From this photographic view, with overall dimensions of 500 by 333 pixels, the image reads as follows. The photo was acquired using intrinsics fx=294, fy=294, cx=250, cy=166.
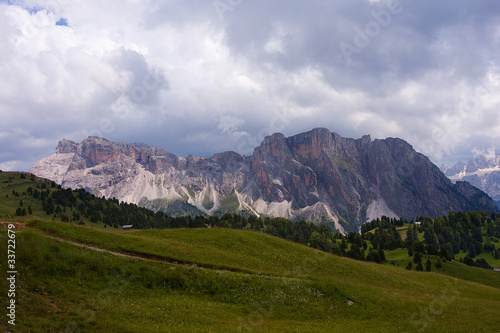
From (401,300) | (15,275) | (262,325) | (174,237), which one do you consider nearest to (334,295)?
(401,300)

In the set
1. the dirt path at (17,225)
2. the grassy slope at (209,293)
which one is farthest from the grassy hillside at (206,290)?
the dirt path at (17,225)

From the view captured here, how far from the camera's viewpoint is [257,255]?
152ft

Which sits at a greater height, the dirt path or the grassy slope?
the dirt path

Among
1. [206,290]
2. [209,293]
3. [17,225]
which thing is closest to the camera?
[209,293]

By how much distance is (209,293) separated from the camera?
104 ft

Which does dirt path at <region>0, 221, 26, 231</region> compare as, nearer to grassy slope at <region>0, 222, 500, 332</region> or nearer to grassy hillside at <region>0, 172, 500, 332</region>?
grassy hillside at <region>0, 172, 500, 332</region>

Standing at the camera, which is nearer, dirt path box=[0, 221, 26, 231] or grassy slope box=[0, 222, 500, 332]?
grassy slope box=[0, 222, 500, 332]

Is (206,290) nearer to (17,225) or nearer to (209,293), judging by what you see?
(209,293)

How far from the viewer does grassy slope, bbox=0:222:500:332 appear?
2352 centimetres

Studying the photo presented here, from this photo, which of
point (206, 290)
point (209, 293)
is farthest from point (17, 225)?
point (209, 293)

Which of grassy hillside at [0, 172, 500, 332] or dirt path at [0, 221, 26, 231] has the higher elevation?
dirt path at [0, 221, 26, 231]

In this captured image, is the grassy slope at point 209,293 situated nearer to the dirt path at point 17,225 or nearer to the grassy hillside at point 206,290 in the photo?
the grassy hillside at point 206,290

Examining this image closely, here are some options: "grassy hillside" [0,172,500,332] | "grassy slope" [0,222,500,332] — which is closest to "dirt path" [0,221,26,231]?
"grassy hillside" [0,172,500,332]

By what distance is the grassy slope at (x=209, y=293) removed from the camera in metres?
23.5
